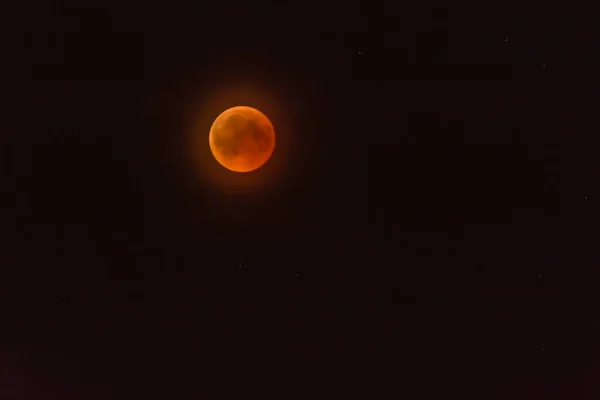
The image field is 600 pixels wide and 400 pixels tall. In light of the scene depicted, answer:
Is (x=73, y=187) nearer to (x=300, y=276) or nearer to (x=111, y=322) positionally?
(x=111, y=322)

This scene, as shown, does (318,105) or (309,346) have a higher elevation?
(318,105)

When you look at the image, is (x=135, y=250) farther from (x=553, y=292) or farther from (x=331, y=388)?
(x=553, y=292)

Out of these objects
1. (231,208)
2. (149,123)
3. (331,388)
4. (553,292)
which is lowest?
(331,388)

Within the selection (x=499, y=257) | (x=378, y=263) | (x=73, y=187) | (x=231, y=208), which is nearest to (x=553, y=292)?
(x=499, y=257)

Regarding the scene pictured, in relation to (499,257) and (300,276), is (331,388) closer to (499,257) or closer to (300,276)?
(300,276)

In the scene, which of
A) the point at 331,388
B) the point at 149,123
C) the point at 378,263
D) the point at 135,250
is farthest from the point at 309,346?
the point at 149,123

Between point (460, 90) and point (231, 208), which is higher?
point (460, 90)
